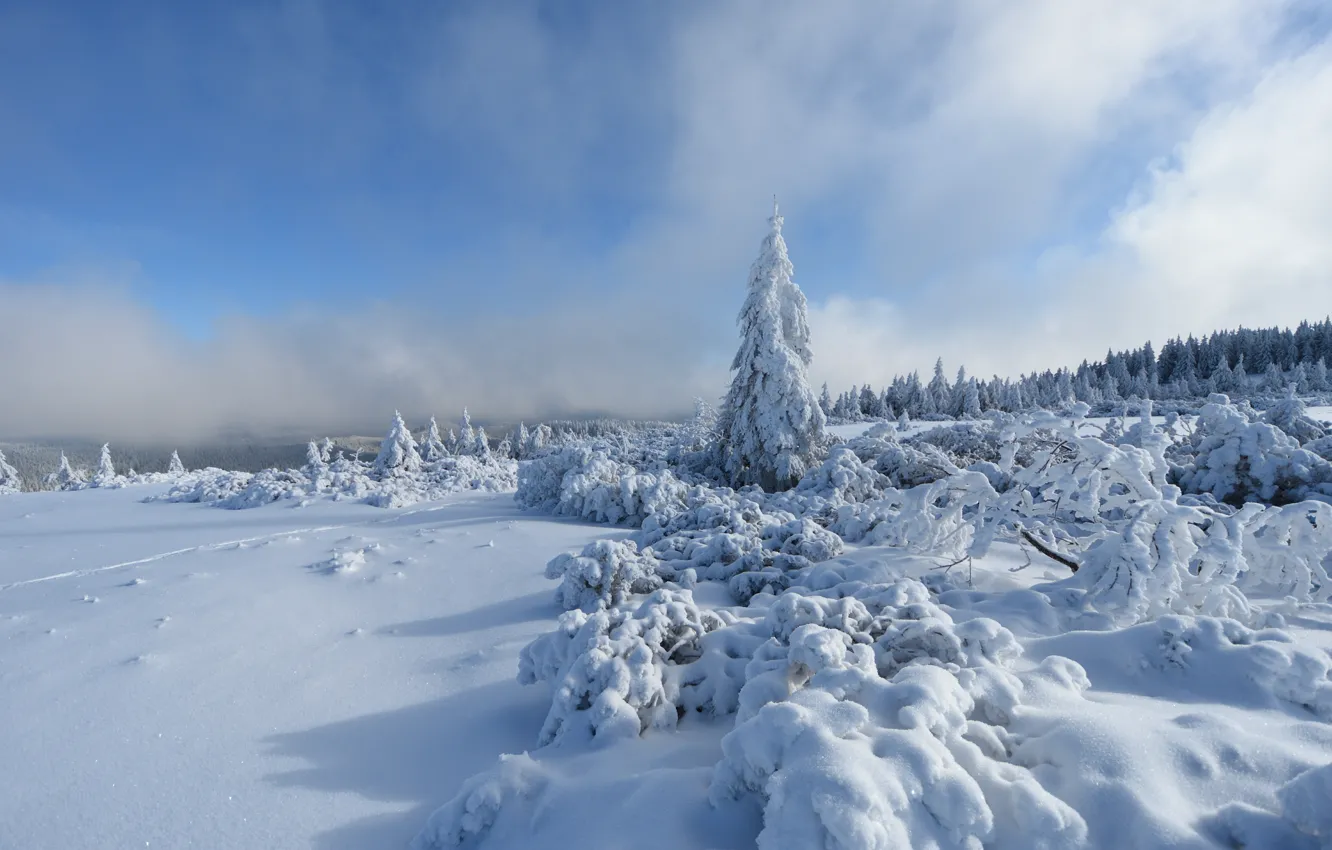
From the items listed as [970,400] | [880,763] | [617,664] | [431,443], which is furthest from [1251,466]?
[970,400]

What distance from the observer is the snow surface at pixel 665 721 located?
1.96m

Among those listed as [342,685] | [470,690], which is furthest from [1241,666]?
[342,685]

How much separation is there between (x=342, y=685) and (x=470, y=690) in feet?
3.54

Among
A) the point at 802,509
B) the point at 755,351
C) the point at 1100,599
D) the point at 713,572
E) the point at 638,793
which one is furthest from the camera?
the point at 755,351

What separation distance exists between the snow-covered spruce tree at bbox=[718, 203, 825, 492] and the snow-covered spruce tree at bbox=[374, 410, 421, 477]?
1656 centimetres

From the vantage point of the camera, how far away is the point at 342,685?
4152 mm

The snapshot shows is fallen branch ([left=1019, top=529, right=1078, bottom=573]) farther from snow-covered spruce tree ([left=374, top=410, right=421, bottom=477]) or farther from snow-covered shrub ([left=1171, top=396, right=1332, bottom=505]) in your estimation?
snow-covered spruce tree ([left=374, top=410, right=421, bottom=477])

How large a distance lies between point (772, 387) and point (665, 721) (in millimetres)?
13705

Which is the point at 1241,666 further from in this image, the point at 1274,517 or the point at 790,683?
the point at 790,683

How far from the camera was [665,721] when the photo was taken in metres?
3.07

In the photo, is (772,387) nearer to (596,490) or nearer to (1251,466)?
(596,490)

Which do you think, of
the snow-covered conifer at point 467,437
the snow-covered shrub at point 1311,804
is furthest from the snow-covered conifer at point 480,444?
the snow-covered shrub at point 1311,804

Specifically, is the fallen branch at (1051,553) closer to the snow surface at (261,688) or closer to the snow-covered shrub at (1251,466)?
the snow surface at (261,688)

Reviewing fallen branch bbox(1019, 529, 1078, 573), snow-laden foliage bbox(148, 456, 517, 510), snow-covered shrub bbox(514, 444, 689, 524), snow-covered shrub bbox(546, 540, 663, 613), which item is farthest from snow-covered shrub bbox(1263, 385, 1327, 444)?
snow-laden foliage bbox(148, 456, 517, 510)
